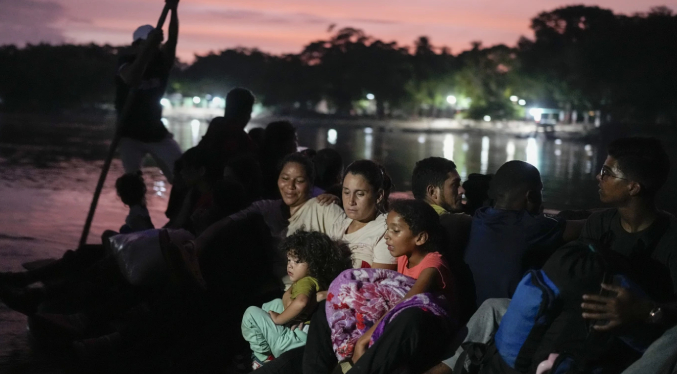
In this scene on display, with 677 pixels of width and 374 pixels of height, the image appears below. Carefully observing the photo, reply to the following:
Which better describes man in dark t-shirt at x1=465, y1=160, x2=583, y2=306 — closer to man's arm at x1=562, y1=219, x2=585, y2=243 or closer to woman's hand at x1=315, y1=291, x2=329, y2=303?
man's arm at x1=562, y1=219, x2=585, y2=243

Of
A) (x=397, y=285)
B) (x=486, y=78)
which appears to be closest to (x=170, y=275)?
(x=397, y=285)

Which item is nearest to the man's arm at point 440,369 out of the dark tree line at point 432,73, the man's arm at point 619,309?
the man's arm at point 619,309

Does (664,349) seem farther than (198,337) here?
No

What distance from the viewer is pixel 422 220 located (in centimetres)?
416

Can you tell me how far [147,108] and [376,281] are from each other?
400 cm

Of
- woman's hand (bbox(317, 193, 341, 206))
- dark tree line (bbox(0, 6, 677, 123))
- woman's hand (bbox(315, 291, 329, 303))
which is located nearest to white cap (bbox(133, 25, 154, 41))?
woman's hand (bbox(317, 193, 341, 206))

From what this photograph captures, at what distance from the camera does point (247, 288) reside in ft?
16.9

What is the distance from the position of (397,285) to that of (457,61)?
346 feet

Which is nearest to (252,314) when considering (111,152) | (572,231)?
(572,231)

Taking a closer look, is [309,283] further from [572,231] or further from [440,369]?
[572,231]

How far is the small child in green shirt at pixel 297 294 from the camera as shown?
15.1 ft

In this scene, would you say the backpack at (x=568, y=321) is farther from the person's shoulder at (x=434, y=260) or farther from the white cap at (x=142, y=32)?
the white cap at (x=142, y=32)

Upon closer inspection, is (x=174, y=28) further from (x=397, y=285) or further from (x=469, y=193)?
(x=397, y=285)

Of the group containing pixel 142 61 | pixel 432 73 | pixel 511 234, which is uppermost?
pixel 432 73
